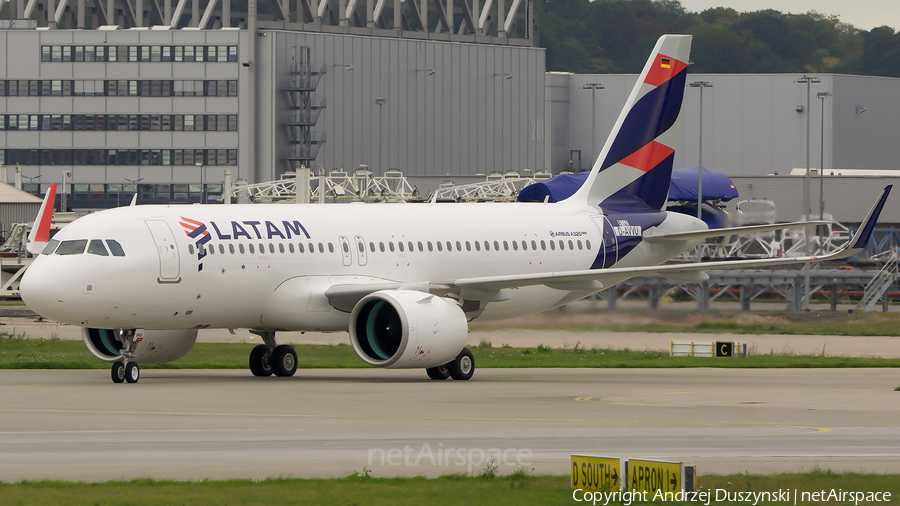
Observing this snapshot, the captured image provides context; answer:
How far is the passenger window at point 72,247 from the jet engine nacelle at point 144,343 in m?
2.97

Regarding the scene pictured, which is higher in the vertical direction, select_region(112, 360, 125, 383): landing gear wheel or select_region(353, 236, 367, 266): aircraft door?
select_region(353, 236, 367, 266): aircraft door

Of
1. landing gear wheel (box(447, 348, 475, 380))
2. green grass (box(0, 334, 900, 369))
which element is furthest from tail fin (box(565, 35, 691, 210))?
landing gear wheel (box(447, 348, 475, 380))

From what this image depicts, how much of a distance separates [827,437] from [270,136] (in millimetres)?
94217

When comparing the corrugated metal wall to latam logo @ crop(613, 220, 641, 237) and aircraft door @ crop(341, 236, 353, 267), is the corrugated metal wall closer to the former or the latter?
latam logo @ crop(613, 220, 641, 237)

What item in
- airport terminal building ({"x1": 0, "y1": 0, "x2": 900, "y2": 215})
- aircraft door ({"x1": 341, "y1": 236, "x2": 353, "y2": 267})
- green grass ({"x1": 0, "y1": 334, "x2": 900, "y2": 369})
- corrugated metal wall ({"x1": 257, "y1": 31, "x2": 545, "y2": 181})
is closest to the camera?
aircraft door ({"x1": 341, "y1": 236, "x2": 353, "y2": 267})

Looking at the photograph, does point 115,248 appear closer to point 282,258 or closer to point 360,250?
point 282,258

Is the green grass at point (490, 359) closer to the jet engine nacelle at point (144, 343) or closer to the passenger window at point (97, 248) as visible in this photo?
the jet engine nacelle at point (144, 343)

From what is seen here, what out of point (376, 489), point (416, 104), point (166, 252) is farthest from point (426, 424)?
point (416, 104)

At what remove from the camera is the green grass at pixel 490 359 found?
36.9 meters

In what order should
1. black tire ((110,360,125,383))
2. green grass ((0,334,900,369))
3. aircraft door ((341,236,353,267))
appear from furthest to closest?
green grass ((0,334,900,369)), aircraft door ((341,236,353,267)), black tire ((110,360,125,383))

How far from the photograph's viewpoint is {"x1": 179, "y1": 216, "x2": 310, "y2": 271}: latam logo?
29906 mm

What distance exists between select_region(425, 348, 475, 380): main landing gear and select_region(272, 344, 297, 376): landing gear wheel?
157 inches

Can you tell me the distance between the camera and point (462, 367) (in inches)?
1243

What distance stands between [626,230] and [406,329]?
1158cm
